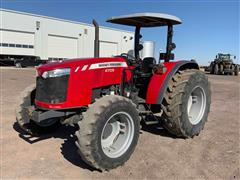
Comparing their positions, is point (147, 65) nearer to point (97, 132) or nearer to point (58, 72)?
point (58, 72)

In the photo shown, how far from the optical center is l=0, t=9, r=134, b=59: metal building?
34031 millimetres

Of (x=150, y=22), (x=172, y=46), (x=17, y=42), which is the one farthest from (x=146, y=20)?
(x=17, y=42)

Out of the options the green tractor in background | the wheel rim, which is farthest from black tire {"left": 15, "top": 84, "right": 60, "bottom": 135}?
the green tractor in background

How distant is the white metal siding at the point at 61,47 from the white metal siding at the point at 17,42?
2.80 metres

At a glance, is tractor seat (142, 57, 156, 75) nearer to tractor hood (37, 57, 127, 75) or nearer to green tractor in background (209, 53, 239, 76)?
tractor hood (37, 57, 127, 75)

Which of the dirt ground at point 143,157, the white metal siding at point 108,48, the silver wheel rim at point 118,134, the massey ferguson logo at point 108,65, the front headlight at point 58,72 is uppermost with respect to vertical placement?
the white metal siding at point 108,48

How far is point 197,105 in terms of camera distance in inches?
199

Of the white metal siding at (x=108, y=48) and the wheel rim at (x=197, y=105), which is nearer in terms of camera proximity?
the wheel rim at (x=197, y=105)

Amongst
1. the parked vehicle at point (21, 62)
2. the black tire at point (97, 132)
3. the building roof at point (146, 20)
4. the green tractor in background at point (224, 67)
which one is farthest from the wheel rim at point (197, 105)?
the parked vehicle at point (21, 62)

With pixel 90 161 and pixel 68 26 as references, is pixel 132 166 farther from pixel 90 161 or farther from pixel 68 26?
Result: pixel 68 26

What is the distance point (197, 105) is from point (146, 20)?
6.24ft

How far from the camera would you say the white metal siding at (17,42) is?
3353 cm

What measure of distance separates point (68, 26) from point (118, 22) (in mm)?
37350

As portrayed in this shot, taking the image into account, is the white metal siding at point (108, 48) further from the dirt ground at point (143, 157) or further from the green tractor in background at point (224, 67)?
the dirt ground at point (143, 157)
